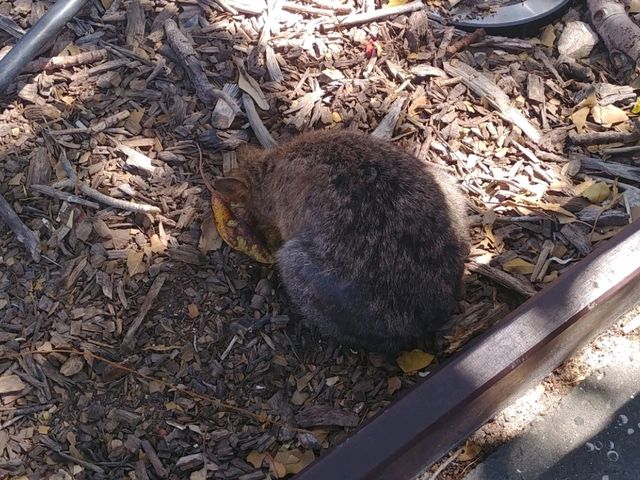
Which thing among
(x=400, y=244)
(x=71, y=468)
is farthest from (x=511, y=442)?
(x=71, y=468)

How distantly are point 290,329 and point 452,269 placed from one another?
1083mm

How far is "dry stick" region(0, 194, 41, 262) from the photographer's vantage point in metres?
4.73

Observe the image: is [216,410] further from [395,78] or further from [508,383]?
[395,78]

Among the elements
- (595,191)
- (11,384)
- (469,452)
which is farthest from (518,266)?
(11,384)

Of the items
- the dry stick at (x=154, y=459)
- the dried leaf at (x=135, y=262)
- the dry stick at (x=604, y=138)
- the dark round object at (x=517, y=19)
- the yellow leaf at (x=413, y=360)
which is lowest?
Answer: the dry stick at (x=154, y=459)

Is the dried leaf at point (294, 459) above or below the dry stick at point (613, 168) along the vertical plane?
below

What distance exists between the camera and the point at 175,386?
14.4ft

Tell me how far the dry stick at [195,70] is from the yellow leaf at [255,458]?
2.44 m

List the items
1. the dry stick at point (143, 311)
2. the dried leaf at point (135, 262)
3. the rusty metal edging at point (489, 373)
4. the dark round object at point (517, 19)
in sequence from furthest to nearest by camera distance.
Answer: the dark round object at point (517, 19)
the dried leaf at point (135, 262)
the dry stick at point (143, 311)
the rusty metal edging at point (489, 373)

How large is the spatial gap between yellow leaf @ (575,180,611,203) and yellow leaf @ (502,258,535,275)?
701 mm

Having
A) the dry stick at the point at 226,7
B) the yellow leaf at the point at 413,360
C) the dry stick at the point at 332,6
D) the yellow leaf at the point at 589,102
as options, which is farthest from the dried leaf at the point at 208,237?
the yellow leaf at the point at 589,102

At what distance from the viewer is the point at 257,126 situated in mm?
5410

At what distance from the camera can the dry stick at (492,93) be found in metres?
5.42

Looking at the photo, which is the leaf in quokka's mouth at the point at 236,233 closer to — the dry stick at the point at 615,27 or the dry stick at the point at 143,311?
the dry stick at the point at 143,311
